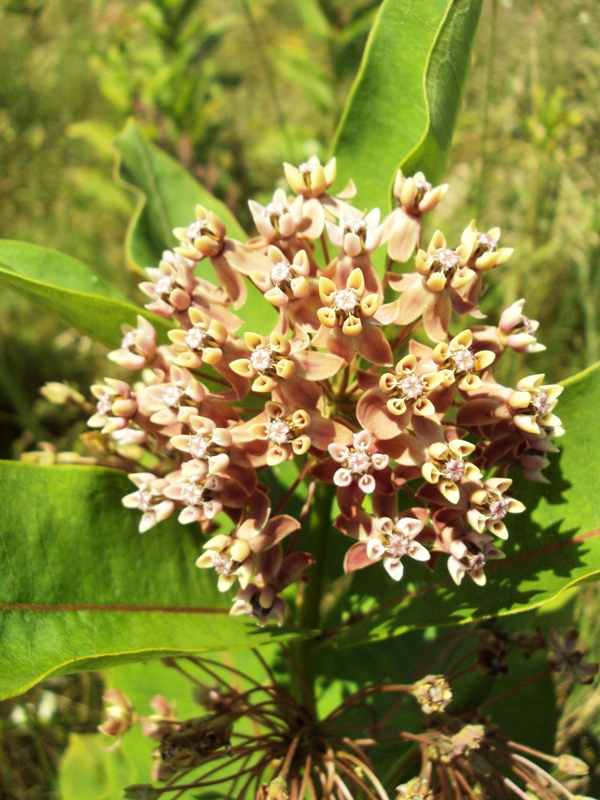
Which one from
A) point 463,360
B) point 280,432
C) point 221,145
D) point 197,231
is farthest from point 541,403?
point 221,145

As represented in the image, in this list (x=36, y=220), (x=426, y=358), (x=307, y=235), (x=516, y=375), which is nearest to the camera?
(x=426, y=358)

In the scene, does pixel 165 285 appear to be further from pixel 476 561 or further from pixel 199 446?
pixel 476 561

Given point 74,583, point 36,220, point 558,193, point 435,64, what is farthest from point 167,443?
point 36,220

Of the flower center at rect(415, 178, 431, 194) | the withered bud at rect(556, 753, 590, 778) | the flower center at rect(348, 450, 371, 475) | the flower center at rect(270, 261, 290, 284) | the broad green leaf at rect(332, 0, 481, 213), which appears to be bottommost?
the withered bud at rect(556, 753, 590, 778)

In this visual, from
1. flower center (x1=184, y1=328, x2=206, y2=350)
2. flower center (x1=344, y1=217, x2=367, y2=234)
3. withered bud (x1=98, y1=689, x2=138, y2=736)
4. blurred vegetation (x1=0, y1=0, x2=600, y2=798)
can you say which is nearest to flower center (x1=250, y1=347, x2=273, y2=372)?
flower center (x1=184, y1=328, x2=206, y2=350)

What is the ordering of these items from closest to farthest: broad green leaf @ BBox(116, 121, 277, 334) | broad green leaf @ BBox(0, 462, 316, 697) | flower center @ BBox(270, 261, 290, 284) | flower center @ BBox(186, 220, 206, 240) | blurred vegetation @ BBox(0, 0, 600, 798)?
broad green leaf @ BBox(0, 462, 316, 697)
flower center @ BBox(270, 261, 290, 284)
flower center @ BBox(186, 220, 206, 240)
broad green leaf @ BBox(116, 121, 277, 334)
blurred vegetation @ BBox(0, 0, 600, 798)

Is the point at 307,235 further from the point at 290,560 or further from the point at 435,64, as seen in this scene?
the point at 290,560

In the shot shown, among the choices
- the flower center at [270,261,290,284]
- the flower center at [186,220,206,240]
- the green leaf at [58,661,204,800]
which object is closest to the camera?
the flower center at [270,261,290,284]

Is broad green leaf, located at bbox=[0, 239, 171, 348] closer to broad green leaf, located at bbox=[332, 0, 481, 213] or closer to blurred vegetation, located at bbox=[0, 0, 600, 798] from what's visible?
broad green leaf, located at bbox=[332, 0, 481, 213]
